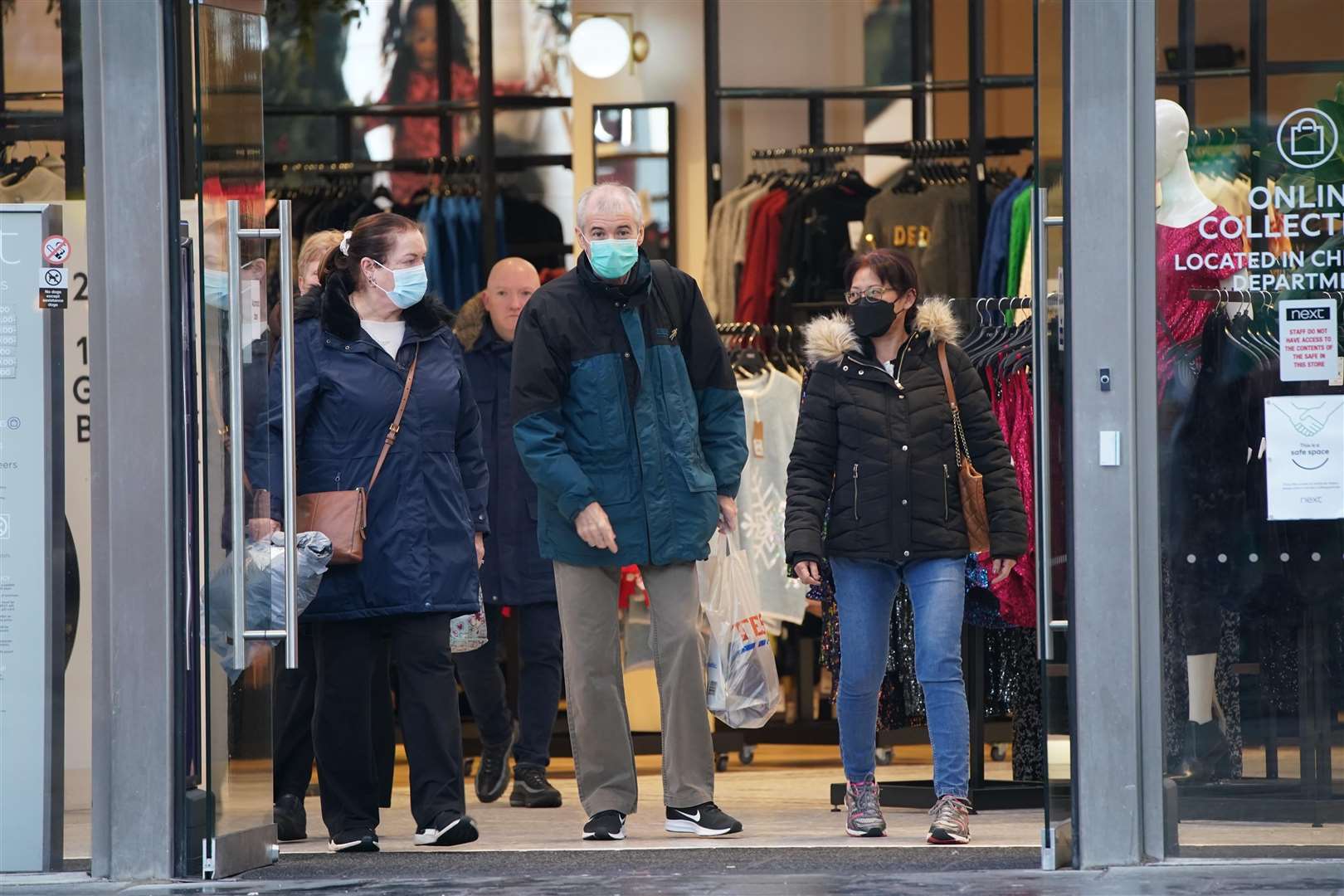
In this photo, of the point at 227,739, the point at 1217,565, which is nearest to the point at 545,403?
the point at 227,739

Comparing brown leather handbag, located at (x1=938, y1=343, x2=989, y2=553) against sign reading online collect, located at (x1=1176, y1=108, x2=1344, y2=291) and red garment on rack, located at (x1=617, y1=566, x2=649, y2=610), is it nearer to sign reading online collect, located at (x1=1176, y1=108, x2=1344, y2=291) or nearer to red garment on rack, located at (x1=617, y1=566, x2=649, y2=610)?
sign reading online collect, located at (x1=1176, y1=108, x2=1344, y2=291)

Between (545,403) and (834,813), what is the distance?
1752mm

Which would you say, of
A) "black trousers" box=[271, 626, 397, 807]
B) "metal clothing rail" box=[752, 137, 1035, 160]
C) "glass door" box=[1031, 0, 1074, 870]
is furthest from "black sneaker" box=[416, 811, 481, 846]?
"metal clothing rail" box=[752, 137, 1035, 160]

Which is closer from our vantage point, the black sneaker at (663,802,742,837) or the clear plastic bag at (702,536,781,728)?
the black sneaker at (663,802,742,837)

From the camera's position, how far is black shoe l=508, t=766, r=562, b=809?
7367 millimetres

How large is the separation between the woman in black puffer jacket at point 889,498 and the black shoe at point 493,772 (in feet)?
5.32

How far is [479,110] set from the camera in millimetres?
9656

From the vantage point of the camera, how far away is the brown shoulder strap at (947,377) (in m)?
6.30

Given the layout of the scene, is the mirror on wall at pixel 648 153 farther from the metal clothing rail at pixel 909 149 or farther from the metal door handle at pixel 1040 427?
the metal door handle at pixel 1040 427

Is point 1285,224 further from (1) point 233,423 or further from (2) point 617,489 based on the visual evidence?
(1) point 233,423

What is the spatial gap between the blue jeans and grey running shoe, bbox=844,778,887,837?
0.11 feet

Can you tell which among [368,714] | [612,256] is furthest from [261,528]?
[612,256]

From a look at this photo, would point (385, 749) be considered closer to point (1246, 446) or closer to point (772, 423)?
point (772, 423)

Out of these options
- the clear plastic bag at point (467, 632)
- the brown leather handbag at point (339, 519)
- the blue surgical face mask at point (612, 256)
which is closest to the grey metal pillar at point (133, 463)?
the brown leather handbag at point (339, 519)
